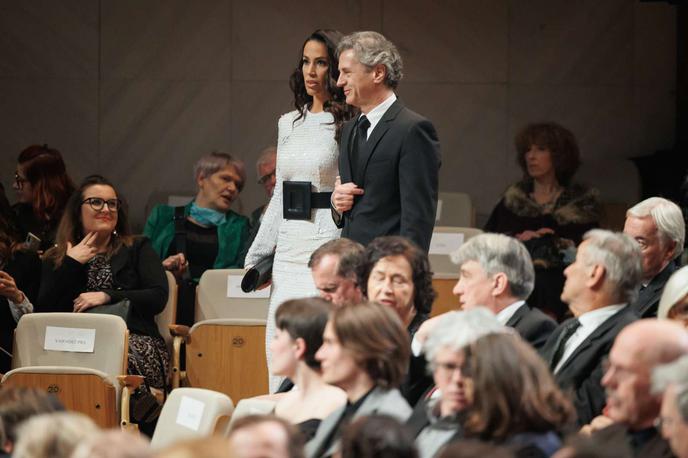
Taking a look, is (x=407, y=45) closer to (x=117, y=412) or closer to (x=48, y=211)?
(x=48, y=211)

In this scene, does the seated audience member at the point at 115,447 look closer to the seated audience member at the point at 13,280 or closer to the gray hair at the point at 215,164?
the seated audience member at the point at 13,280

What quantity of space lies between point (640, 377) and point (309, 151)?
1965 mm

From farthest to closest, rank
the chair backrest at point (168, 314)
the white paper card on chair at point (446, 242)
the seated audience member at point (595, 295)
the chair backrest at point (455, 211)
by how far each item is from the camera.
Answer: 1. the chair backrest at point (455, 211)
2. the white paper card on chair at point (446, 242)
3. the chair backrest at point (168, 314)
4. the seated audience member at point (595, 295)

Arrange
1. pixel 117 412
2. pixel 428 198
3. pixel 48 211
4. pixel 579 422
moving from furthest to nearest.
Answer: pixel 48 211 → pixel 117 412 → pixel 428 198 → pixel 579 422

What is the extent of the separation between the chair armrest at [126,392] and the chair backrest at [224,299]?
3.36 ft

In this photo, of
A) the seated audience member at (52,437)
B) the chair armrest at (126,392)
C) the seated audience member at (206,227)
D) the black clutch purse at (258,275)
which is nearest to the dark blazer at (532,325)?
the black clutch purse at (258,275)

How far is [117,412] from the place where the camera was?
5047 millimetres

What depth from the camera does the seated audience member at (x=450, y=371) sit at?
2.96 metres

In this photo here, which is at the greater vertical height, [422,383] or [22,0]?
[22,0]

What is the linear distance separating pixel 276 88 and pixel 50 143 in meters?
1.42

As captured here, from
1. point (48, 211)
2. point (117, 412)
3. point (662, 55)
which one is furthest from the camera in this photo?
point (662, 55)

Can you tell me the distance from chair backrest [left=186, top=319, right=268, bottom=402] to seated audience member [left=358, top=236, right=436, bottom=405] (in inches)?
72.3

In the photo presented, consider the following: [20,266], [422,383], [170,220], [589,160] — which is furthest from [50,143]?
[422,383]

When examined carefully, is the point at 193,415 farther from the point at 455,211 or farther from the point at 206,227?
the point at 455,211
